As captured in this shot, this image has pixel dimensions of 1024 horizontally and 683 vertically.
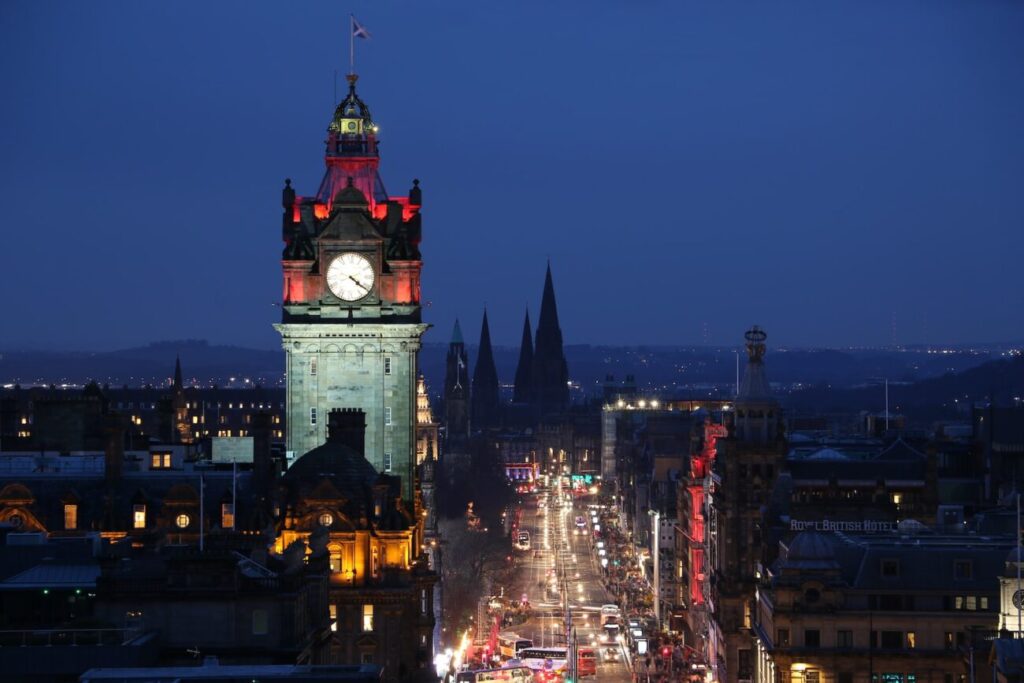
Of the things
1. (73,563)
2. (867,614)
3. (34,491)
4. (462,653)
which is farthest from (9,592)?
(462,653)

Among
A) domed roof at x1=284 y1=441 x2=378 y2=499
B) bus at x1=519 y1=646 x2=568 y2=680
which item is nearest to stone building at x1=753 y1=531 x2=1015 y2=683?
domed roof at x1=284 y1=441 x2=378 y2=499

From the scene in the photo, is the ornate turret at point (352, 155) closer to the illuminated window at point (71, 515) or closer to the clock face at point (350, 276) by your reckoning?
the clock face at point (350, 276)

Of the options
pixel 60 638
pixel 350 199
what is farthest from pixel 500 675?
pixel 60 638

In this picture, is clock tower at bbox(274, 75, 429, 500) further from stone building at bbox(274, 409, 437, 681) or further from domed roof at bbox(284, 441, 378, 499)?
stone building at bbox(274, 409, 437, 681)

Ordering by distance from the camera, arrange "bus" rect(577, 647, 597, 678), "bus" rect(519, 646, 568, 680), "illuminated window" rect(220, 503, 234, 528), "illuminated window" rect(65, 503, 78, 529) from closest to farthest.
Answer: "illuminated window" rect(220, 503, 234, 528) → "illuminated window" rect(65, 503, 78, 529) → "bus" rect(519, 646, 568, 680) → "bus" rect(577, 647, 597, 678)

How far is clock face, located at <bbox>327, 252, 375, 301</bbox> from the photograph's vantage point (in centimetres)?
15712

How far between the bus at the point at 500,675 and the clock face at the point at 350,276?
24789 mm

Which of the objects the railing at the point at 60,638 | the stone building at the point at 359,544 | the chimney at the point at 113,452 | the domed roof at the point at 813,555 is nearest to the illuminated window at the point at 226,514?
the stone building at the point at 359,544

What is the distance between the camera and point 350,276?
516 ft

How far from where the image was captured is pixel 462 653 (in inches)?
7820

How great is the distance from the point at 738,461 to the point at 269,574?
253ft

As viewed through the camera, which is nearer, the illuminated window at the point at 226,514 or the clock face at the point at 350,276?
the illuminated window at the point at 226,514

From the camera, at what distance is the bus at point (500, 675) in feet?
546

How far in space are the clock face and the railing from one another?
58560 millimetres
